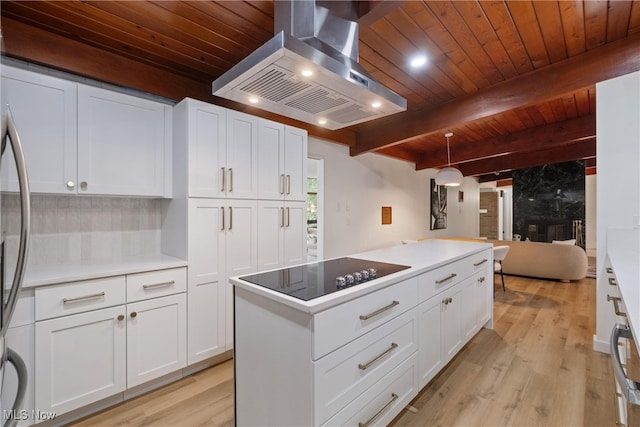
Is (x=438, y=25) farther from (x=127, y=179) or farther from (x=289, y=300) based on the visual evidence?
(x=127, y=179)

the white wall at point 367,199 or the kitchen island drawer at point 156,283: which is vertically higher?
the white wall at point 367,199

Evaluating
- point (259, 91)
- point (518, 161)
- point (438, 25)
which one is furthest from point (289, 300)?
point (518, 161)

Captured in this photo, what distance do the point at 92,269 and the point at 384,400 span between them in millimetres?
1887

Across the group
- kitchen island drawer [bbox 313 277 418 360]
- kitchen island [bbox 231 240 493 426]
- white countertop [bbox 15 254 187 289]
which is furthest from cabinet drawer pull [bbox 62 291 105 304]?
kitchen island drawer [bbox 313 277 418 360]

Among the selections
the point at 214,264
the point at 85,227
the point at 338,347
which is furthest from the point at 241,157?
the point at 338,347

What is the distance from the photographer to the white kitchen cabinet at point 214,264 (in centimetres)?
213

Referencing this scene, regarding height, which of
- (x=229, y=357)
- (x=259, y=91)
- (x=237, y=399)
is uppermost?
(x=259, y=91)

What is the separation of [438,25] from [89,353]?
301cm

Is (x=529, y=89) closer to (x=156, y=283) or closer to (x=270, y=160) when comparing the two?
(x=270, y=160)

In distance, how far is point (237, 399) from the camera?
1.47m

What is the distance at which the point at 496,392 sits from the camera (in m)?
1.93

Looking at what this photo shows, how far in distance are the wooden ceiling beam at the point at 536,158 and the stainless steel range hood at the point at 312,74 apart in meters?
5.95

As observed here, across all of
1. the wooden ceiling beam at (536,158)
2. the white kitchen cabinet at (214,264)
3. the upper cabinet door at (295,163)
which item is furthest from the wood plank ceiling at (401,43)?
the wooden ceiling beam at (536,158)

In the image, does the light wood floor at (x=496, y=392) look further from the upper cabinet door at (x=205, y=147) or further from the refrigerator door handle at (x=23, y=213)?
the upper cabinet door at (x=205, y=147)
